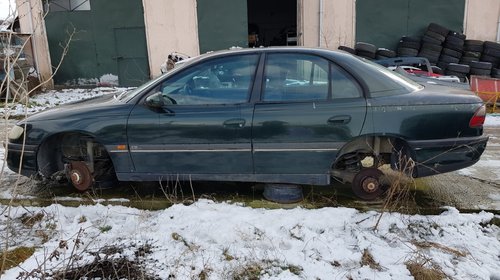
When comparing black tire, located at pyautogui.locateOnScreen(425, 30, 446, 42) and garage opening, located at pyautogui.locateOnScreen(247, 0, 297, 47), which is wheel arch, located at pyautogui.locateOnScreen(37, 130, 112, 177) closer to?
black tire, located at pyautogui.locateOnScreen(425, 30, 446, 42)

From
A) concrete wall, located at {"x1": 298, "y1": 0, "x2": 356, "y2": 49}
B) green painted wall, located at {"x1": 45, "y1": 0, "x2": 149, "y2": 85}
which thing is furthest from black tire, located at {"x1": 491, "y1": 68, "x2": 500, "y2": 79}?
green painted wall, located at {"x1": 45, "y1": 0, "x2": 149, "y2": 85}

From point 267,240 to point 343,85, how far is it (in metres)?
1.63

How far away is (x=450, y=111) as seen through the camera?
141 inches

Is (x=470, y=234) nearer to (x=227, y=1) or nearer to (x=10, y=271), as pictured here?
(x=10, y=271)

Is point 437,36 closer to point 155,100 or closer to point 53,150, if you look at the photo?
point 155,100

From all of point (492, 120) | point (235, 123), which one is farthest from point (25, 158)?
point (492, 120)

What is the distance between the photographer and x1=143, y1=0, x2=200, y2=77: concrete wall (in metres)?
12.7

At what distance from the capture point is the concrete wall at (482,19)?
41.7ft

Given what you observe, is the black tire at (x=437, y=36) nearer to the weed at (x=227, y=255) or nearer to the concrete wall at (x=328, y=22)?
the concrete wall at (x=328, y=22)

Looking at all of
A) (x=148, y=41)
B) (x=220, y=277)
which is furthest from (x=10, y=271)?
(x=148, y=41)

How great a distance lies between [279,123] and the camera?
3.68 metres

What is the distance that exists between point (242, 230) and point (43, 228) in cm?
183

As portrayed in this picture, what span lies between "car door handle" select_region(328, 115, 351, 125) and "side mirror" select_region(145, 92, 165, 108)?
5.38ft

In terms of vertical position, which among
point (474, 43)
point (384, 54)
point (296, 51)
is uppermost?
point (296, 51)
